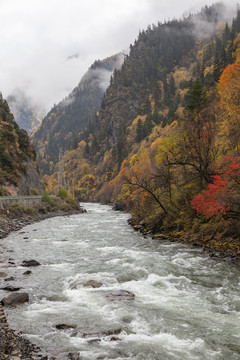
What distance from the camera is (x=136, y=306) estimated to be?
9656 mm

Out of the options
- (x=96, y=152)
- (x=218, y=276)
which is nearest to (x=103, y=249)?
(x=218, y=276)

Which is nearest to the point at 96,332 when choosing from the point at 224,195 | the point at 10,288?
the point at 10,288

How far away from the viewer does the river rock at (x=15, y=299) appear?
31.7ft

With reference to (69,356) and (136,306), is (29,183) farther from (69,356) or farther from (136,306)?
(69,356)

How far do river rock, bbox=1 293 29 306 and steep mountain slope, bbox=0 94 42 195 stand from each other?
3968cm

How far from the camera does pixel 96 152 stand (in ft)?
564

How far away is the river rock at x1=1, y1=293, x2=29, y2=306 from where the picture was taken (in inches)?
380

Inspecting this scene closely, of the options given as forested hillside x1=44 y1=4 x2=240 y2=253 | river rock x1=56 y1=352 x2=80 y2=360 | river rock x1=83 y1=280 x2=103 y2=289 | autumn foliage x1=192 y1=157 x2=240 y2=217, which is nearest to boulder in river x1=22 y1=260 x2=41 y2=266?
river rock x1=83 y1=280 x2=103 y2=289

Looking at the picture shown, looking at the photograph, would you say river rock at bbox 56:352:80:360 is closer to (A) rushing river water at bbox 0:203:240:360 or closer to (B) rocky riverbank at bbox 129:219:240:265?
(A) rushing river water at bbox 0:203:240:360

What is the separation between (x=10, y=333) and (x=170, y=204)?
2185 cm

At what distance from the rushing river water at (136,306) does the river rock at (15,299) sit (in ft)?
1.02

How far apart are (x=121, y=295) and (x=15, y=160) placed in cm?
5560

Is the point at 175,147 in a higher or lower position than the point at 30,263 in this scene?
higher

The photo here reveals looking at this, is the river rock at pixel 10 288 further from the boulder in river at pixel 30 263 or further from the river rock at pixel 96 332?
the river rock at pixel 96 332
